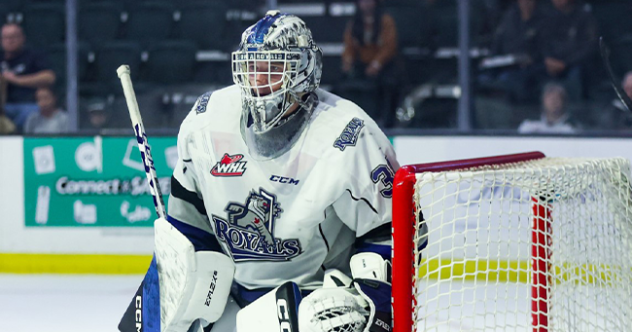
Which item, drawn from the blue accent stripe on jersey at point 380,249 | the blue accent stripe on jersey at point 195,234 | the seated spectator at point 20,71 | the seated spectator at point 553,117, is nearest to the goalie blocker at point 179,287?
the blue accent stripe on jersey at point 195,234

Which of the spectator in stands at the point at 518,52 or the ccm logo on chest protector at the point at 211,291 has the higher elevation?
the spectator in stands at the point at 518,52

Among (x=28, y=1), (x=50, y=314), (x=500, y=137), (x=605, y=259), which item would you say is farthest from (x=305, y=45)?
(x=28, y=1)

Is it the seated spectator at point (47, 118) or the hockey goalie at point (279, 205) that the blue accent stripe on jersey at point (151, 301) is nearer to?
the hockey goalie at point (279, 205)

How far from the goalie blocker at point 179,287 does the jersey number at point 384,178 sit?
0.38 meters

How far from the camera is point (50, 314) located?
3613 millimetres

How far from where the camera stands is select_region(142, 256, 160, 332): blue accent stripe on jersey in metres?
1.91

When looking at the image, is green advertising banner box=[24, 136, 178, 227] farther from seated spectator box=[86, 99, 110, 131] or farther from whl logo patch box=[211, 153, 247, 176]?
whl logo patch box=[211, 153, 247, 176]

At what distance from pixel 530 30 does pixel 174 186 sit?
2869 mm

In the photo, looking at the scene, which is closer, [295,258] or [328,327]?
[328,327]

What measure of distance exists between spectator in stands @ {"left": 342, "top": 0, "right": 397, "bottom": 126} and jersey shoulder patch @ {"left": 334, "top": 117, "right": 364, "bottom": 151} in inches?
106

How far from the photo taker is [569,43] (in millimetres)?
4430

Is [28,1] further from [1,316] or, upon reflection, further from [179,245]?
[179,245]

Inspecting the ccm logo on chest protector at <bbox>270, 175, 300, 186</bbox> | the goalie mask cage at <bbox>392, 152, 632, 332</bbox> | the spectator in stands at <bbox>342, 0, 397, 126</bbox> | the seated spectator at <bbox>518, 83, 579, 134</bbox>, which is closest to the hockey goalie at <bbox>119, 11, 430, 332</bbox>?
the ccm logo on chest protector at <bbox>270, 175, 300, 186</bbox>

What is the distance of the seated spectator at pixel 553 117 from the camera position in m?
4.28
